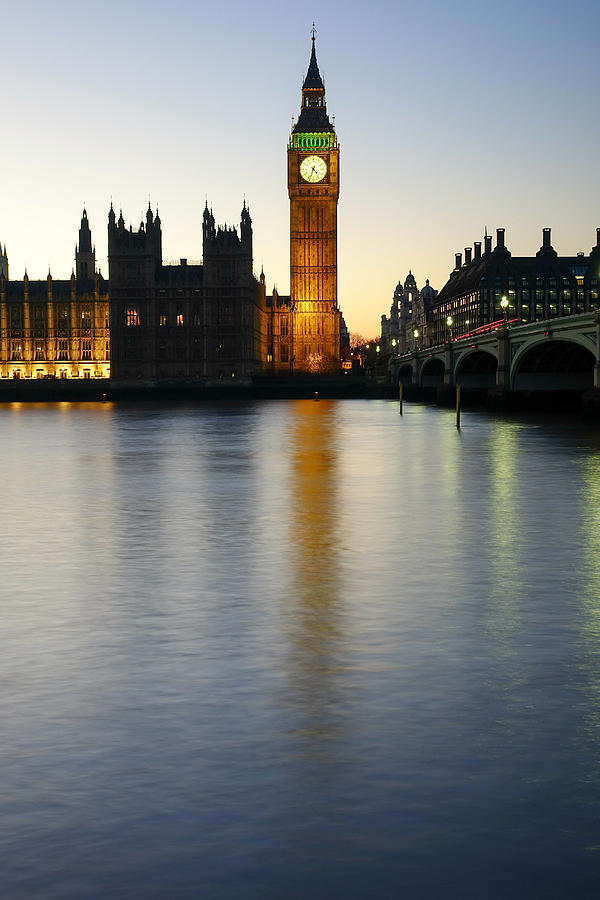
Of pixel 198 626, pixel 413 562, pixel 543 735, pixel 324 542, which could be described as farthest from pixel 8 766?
pixel 324 542

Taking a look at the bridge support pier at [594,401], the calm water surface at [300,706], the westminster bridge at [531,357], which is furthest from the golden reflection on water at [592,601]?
the westminster bridge at [531,357]

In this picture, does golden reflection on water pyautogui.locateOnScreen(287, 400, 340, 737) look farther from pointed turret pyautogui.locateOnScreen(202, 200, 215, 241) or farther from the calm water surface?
pointed turret pyautogui.locateOnScreen(202, 200, 215, 241)

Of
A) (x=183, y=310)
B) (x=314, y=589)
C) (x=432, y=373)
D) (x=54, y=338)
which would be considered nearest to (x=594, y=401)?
(x=314, y=589)

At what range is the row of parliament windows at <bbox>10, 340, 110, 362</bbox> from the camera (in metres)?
197

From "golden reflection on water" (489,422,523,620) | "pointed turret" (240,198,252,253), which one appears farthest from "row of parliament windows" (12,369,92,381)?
"golden reflection on water" (489,422,523,620)

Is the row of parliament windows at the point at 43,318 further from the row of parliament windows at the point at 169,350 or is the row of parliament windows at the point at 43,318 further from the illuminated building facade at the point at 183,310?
the row of parliament windows at the point at 169,350

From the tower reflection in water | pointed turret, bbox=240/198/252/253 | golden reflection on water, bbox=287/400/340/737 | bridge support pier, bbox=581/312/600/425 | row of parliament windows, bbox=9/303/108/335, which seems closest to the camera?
the tower reflection in water

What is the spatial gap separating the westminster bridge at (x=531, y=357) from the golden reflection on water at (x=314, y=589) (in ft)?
131

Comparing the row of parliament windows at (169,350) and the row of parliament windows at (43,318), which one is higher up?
the row of parliament windows at (43,318)

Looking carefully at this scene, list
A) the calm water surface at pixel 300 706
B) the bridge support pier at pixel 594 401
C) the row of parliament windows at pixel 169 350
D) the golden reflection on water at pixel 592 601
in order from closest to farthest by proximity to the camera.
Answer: the calm water surface at pixel 300 706
the golden reflection on water at pixel 592 601
the bridge support pier at pixel 594 401
the row of parliament windows at pixel 169 350

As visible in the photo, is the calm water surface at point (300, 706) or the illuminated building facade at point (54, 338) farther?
the illuminated building facade at point (54, 338)

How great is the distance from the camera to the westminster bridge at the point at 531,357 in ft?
238

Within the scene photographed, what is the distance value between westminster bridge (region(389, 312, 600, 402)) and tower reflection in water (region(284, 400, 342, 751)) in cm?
4190

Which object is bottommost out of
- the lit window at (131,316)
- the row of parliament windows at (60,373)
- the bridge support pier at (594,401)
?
the bridge support pier at (594,401)
